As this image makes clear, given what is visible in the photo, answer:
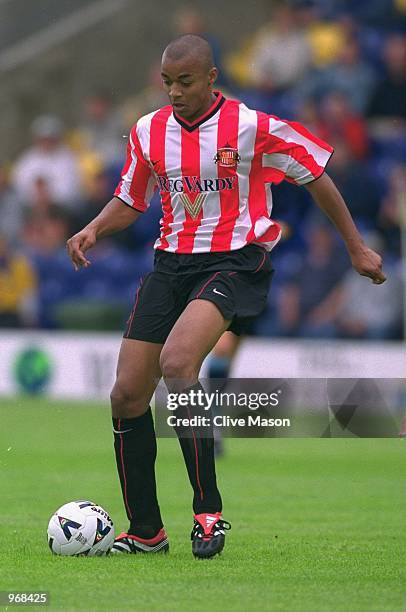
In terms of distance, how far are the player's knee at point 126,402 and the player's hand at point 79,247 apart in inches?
19.9

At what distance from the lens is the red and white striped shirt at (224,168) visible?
17.0ft

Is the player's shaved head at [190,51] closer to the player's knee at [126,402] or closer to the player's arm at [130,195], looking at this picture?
the player's arm at [130,195]

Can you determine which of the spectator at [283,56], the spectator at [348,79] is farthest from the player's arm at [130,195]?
the spectator at [283,56]

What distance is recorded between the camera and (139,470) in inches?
207

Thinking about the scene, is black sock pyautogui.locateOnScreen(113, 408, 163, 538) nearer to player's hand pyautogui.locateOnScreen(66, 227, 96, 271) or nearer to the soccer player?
the soccer player

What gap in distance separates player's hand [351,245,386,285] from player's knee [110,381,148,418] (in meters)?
1.01

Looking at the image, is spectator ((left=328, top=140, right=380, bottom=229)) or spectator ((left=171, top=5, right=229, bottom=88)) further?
spectator ((left=171, top=5, right=229, bottom=88))

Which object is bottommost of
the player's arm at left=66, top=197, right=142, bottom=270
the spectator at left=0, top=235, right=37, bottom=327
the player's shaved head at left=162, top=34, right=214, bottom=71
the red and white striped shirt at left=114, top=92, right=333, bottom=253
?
the spectator at left=0, top=235, right=37, bottom=327

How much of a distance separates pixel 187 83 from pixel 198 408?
127cm

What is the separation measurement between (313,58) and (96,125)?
306cm

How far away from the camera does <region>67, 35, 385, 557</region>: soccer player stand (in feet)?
16.8


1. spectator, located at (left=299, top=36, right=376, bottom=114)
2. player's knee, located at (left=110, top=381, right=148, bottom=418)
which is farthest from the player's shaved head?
spectator, located at (left=299, top=36, right=376, bottom=114)

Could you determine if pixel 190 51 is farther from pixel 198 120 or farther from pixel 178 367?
pixel 178 367

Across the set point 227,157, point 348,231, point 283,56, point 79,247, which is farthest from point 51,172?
point 348,231
